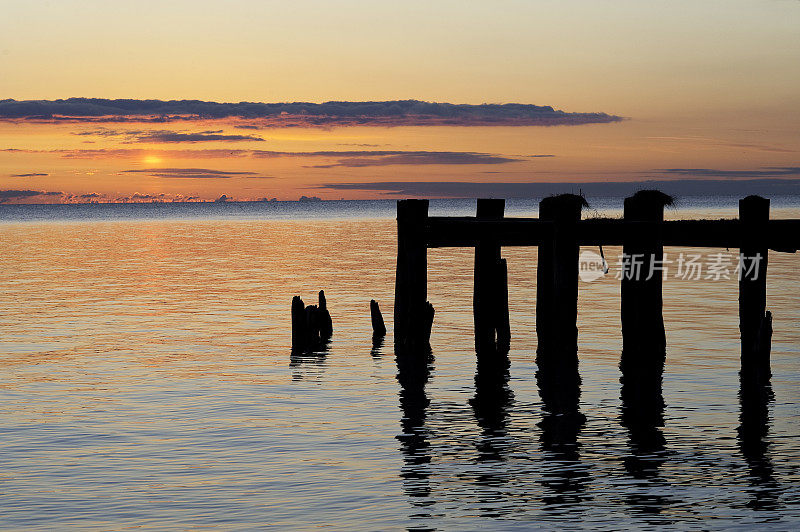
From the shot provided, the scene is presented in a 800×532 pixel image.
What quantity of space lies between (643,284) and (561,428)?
4.41 metres

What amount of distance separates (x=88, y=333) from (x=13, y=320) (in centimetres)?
369

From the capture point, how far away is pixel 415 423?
45.3ft

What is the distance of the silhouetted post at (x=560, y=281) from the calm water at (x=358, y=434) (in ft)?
2.19

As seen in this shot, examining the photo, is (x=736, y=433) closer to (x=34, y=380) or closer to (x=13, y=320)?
(x=34, y=380)

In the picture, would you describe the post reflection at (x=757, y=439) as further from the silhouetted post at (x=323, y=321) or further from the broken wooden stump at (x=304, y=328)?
the silhouetted post at (x=323, y=321)

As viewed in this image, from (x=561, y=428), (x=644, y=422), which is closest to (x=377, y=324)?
(x=561, y=428)

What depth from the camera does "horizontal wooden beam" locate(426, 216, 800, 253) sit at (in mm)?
15844

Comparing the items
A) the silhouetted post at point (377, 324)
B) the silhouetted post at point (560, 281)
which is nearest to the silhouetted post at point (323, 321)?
the silhouetted post at point (377, 324)

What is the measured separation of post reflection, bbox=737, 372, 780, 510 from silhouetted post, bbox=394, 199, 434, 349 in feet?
19.5

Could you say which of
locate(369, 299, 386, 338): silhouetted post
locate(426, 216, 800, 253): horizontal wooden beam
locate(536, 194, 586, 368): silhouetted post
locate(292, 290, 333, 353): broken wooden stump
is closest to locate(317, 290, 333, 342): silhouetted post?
locate(292, 290, 333, 353): broken wooden stump

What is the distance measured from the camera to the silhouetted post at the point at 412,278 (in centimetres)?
1833

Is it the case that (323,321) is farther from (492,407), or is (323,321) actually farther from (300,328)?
(492,407)

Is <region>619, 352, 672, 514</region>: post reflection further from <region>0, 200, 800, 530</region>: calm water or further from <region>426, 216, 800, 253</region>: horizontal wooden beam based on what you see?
<region>426, 216, 800, 253</region>: horizontal wooden beam

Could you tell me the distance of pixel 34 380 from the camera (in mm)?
17391
